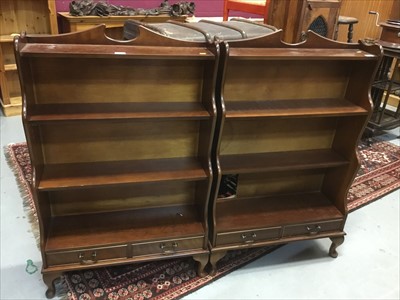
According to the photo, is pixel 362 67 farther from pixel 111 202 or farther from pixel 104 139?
pixel 111 202

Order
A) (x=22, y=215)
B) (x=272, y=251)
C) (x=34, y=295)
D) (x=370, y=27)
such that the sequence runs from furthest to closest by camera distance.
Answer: (x=370, y=27) < (x=22, y=215) < (x=272, y=251) < (x=34, y=295)

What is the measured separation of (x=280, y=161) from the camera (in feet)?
6.45

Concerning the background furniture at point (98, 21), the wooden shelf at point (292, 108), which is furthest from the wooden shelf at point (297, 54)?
the background furniture at point (98, 21)

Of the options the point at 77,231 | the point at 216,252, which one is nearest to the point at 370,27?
the point at 216,252

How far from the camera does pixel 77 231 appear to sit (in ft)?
5.96

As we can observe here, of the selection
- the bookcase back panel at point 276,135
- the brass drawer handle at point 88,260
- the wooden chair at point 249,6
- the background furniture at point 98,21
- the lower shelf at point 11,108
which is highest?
the wooden chair at point 249,6

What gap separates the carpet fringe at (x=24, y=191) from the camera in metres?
2.27

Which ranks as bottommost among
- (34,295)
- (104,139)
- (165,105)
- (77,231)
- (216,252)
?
(34,295)

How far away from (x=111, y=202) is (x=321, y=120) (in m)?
1.26

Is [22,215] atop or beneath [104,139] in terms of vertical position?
beneath

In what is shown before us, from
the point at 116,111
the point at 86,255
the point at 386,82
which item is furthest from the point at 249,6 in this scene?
the point at 86,255

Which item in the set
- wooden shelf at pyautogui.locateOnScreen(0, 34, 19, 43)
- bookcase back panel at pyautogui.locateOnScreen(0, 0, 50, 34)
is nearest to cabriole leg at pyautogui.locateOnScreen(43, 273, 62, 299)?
Answer: wooden shelf at pyautogui.locateOnScreen(0, 34, 19, 43)

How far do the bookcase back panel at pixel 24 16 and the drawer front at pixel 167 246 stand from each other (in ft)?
10.5

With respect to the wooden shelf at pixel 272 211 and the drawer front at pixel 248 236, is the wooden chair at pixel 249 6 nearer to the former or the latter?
the wooden shelf at pixel 272 211
